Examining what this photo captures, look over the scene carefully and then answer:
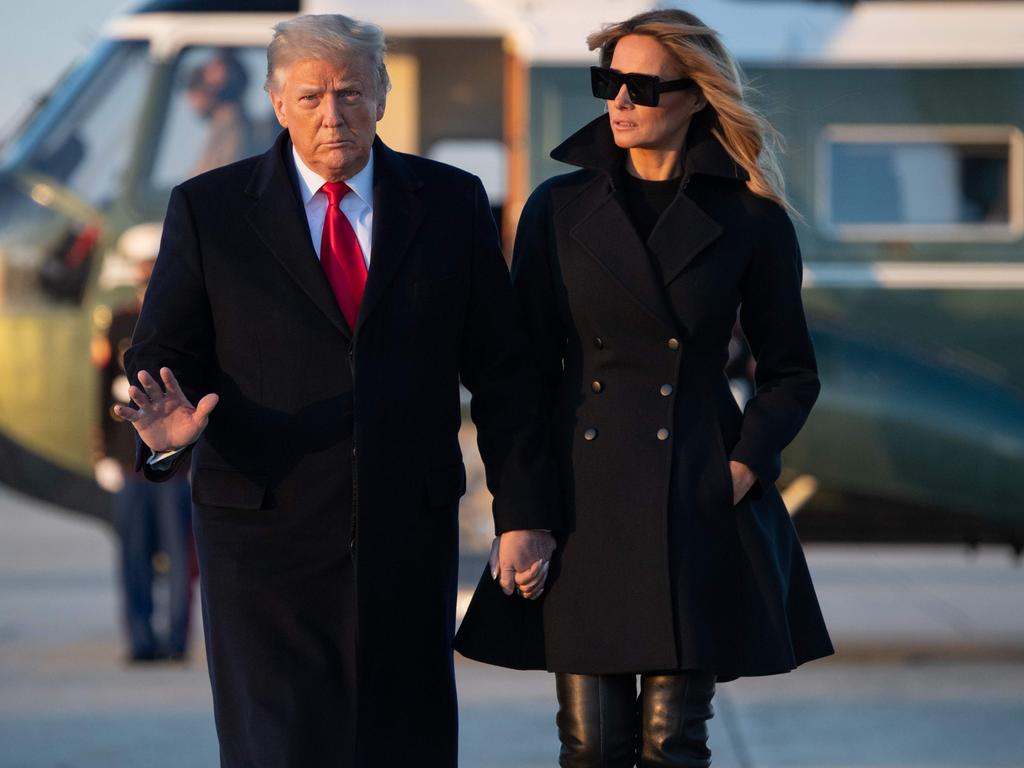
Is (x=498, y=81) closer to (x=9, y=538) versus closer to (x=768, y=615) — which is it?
(x=768, y=615)

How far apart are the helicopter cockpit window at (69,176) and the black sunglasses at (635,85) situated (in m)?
4.67

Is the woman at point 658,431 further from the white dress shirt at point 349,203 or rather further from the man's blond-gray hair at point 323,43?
the man's blond-gray hair at point 323,43

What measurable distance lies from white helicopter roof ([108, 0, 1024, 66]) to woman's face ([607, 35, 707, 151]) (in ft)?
13.1

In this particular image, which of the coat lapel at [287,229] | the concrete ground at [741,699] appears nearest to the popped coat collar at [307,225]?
the coat lapel at [287,229]

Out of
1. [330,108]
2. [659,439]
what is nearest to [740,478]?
[659,439]

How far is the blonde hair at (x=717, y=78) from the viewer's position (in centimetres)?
385

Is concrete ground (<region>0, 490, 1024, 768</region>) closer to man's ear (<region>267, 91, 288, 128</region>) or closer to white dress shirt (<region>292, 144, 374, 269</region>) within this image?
white dress shirt (<region>292, 144, 374, 269</region>)

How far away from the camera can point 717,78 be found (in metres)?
3.86

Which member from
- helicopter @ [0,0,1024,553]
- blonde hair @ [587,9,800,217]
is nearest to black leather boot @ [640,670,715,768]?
blonde hair @ [587,9,800,217]

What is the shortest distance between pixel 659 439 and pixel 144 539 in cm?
461

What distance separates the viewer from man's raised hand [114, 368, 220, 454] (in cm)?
348

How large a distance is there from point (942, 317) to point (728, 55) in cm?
415

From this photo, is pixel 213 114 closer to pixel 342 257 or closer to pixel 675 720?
pixel 342 257

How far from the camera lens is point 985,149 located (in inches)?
311
